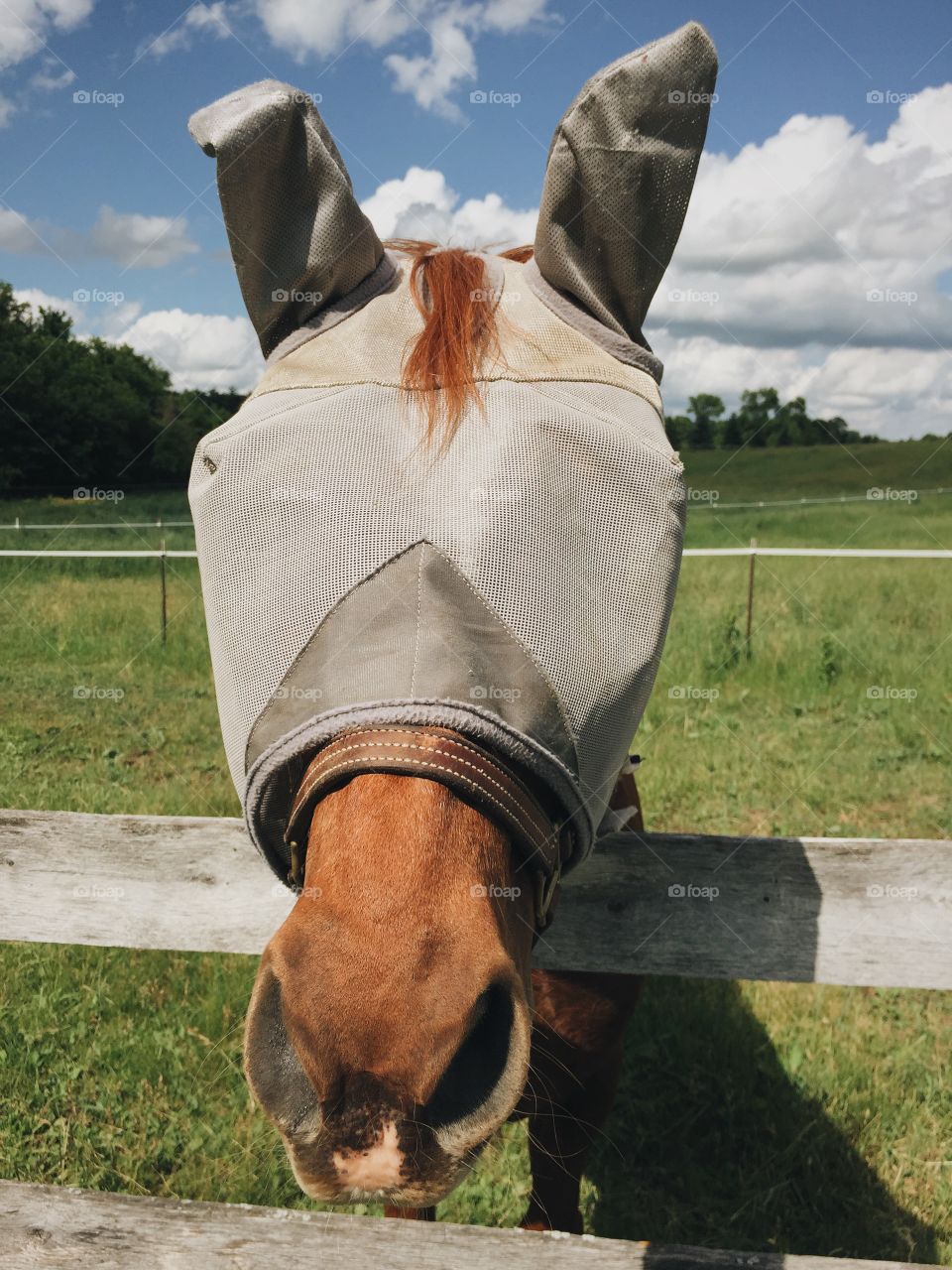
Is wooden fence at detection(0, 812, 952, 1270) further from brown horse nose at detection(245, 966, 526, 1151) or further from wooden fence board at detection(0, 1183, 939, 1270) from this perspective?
brown horse nose at detection(245, 966, 526, 1151)

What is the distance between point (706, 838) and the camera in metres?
2.11

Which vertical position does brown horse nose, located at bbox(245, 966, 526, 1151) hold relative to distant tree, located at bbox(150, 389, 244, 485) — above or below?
below

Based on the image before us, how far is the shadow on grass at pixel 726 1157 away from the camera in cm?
292

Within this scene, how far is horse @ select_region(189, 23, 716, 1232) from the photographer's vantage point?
1.06 metres

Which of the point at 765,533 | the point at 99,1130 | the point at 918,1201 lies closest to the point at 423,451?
the point at 99,1130

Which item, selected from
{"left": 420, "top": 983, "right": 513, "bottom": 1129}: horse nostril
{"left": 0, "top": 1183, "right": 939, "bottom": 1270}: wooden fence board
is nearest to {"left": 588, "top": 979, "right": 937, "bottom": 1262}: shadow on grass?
{"left": 0, "top": 1183, "right": 939, "bottom": 1270}: wooden fence board

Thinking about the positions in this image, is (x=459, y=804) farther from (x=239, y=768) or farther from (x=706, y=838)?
(x=706, y=838)

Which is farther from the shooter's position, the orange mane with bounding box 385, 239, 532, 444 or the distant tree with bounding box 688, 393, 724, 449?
the distant tree with bounding box 688, 393, 724, 449

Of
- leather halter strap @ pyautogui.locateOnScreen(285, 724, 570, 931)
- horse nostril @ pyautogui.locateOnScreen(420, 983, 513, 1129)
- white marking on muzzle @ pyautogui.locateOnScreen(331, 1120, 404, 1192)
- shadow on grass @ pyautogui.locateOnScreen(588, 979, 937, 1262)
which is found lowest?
shadow on grass @ pyautogui.locateOnScreen(588, 979, 937, 1262)

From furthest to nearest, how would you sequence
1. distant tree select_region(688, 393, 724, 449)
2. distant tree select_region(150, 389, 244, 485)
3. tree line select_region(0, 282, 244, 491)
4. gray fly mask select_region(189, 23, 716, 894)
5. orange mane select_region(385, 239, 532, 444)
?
1. tree line select_region(0, 282, 244, 491)
2. distant tree select_region(150, 389, 244, 485)
3. distant tree select_region(688, 393, 724, 449)
4. orange mane select_region(385, 239, 532, 444)
5. gray fly mask select_region(189, 23, 716, 894)

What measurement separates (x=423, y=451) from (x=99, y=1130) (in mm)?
2783

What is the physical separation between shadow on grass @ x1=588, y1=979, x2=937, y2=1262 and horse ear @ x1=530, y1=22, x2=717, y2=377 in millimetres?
2354

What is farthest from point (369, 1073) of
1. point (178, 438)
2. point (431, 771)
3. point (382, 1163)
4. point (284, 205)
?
point (178, 438)

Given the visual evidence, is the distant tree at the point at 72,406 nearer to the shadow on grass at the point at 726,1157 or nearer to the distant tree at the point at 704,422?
the distant tree at the point at 704,422
